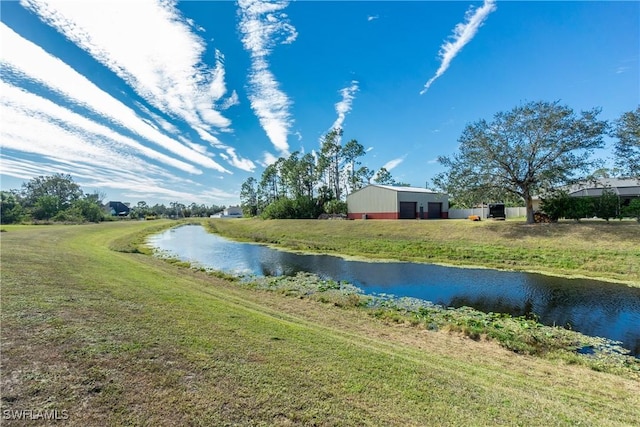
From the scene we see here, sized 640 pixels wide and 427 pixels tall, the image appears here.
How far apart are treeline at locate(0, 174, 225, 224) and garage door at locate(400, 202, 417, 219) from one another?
194 feet

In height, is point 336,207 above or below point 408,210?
above

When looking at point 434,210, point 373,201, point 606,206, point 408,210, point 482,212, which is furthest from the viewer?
point 434,210

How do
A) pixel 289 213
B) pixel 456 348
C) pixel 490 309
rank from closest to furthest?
pixel 456 348 < pixel 490 309 < pixel 289 213

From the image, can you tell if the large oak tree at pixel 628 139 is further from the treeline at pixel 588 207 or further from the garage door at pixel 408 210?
the garage door at pixel 408 210

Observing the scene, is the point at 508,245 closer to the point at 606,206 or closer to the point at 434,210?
the point at 606,206

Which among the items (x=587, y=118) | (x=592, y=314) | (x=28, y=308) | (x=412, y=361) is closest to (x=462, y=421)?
(x=412, y=361)

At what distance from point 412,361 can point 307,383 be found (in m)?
2.43

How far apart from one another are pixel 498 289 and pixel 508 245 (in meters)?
8.49

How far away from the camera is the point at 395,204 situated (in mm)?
39031

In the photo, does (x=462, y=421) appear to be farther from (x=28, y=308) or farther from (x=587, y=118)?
(x=587, y=118)

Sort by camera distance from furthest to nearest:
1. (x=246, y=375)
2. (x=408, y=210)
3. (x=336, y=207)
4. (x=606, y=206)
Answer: (x=336, y=207), (x=408, y=210), (x=606, y=206), (x=246, y=375)

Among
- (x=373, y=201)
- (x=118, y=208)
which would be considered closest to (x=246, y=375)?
(x=373, y=201)

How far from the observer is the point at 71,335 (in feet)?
14.6

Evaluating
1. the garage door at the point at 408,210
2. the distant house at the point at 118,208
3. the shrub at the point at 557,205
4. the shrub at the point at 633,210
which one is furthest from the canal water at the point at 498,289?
the distant house at the point at 118,208
